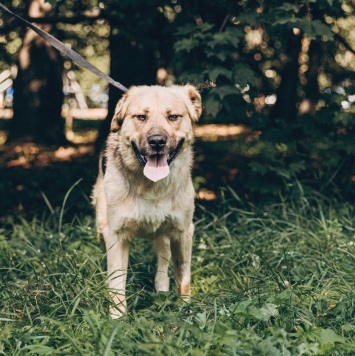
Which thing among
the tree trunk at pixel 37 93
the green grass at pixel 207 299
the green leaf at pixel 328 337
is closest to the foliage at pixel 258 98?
the green grass at pixel 207 299

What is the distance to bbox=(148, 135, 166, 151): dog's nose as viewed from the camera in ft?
12.5

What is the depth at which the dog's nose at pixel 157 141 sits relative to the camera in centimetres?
382

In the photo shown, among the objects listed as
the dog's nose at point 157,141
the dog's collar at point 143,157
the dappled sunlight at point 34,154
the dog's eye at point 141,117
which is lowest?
the dappled sunlight at point 34,154

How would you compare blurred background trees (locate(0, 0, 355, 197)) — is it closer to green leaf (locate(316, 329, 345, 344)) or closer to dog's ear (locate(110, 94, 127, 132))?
dog's ear (locate(110, 94, 127, 132))

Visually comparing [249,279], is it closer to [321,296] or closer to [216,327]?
[321,296]

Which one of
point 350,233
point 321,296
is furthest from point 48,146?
point 321,296

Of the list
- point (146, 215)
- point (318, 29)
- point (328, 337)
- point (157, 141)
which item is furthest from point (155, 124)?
point (318, 29)

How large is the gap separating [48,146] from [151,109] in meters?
7.22

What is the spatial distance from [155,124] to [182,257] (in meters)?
1.03

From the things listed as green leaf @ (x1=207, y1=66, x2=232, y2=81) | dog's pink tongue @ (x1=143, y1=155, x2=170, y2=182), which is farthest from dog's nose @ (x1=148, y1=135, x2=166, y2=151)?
green leaf @ (x1=207, y1=66, x2=232, y2=81)

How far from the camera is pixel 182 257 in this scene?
14.2ft

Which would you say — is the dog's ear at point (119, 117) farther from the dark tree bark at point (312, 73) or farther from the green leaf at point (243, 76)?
the dark tree bark at point (312, 73)

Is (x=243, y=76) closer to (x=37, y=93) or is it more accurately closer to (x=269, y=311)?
(x=269, y=311)

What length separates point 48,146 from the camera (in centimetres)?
1093
